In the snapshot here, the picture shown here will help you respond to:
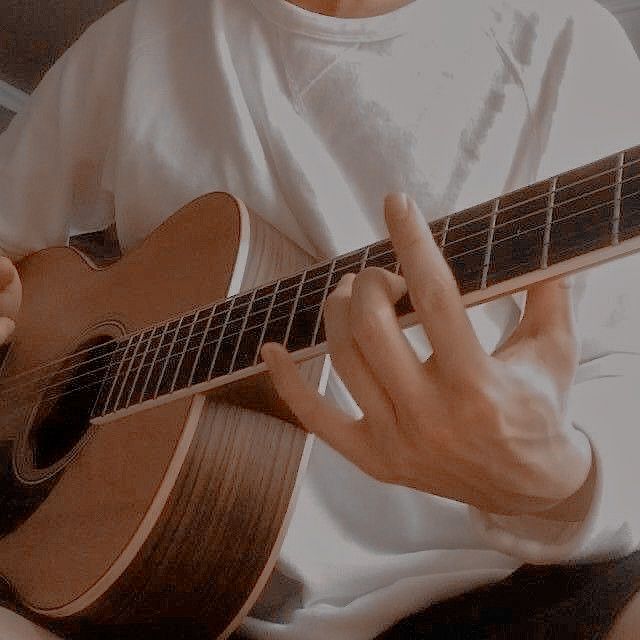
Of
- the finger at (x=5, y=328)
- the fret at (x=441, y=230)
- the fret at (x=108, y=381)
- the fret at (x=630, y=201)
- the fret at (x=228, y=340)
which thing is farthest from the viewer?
the finger at (x=5, y=328)

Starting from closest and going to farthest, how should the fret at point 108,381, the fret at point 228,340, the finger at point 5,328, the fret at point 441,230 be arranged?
the fret at point 441,230, the fret at point 228,340, the fret at point 108,381, the finger at point 5,328

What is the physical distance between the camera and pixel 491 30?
719 mm

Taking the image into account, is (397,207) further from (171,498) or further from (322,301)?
(171,498)

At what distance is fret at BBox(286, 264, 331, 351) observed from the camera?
519 mm

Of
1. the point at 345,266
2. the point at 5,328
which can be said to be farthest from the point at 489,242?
the point at 5,328

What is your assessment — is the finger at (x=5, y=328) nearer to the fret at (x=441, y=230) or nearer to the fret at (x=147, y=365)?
the fret at (x=147, y=365)

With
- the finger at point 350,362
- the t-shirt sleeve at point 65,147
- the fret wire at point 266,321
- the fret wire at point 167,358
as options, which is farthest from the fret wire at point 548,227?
the t-shirt sleeve at point 65,147

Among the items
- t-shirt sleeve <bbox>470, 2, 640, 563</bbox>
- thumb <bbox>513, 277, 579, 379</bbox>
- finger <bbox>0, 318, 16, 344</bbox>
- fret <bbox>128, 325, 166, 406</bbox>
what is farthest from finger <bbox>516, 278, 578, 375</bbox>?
finger <bbox>0, 318, 16, 344</bbox>

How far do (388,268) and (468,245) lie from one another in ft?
0.21

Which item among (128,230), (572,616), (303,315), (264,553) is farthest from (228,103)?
(572,616)

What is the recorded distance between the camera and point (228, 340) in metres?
0.59

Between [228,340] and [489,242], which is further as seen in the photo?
[228,340]

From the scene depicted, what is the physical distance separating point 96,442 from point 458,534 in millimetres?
345

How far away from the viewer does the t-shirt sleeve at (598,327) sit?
50 cm
